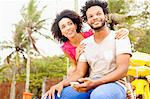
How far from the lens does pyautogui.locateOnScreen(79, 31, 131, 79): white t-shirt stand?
202 cm

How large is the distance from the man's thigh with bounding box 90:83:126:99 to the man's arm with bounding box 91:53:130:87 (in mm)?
41

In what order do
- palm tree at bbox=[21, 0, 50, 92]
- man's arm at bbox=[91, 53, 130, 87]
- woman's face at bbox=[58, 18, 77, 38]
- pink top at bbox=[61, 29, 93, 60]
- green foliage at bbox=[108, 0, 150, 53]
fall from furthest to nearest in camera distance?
palm tree at bbox=[21, 0, 50, 92] → green foliage at bbox=[108, 0, 150, 53] → pink top at bbox=[61, 29, 93, 60] → woman's face at bbox=[58, 18, 77, 38] → man's arm at bbox=[91, 53, 130, 87]

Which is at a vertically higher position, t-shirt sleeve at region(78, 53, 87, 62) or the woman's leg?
t-shirt sleeve at region(78, 53, 87, 62)

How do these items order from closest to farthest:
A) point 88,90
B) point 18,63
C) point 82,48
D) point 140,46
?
point 88,90, point 82,48, point 140,46, point 18,63

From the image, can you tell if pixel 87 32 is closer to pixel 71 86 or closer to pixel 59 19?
pixel 59 19

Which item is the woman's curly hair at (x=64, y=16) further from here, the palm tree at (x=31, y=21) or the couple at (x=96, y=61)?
the palm tree at (x=31, y=21)

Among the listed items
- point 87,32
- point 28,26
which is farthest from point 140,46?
point 87,32

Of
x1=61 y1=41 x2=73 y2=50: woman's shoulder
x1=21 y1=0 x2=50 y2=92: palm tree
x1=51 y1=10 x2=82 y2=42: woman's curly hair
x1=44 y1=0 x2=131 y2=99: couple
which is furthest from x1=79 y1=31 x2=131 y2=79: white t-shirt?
x1=21 y1=0 x2=50 y2=92: palm tree

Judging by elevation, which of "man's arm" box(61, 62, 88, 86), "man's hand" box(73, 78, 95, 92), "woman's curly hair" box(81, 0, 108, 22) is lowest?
"man's hand" box(73, 78, 95, 92)

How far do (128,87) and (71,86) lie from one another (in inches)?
10.5

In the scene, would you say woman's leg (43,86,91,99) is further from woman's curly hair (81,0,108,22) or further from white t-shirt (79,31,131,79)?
woman's curly hair (81,0,108,22)

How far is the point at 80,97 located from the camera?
77.9 inches

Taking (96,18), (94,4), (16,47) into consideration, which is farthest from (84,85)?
(16,47)

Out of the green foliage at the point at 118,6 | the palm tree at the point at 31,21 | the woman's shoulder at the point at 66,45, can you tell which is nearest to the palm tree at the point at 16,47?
the palm tree at the point at 31,21
